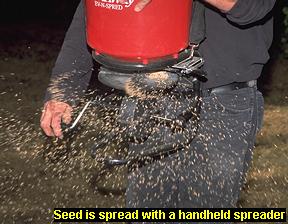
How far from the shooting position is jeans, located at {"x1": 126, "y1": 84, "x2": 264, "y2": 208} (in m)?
2.10

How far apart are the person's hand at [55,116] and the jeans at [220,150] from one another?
47cm

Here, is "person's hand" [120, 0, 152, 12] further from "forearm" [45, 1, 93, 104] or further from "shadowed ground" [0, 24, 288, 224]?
"shadowed ground" [0, 24, 288, 224]

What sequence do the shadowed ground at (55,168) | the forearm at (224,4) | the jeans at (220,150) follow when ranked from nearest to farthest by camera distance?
the forearm at (224,4) → the jeans at (220,150) → the shadowed ground at (55,168)

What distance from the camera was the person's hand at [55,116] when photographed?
212 centimetres

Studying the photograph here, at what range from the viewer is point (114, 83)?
5.33 feet

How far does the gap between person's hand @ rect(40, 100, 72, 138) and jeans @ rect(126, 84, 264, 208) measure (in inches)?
18.7

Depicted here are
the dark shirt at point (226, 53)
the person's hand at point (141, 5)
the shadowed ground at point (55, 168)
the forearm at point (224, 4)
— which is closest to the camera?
the person's hand at point (141, 5)

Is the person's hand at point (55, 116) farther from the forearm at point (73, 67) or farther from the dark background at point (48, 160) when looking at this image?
the dark background at point (48, 160)

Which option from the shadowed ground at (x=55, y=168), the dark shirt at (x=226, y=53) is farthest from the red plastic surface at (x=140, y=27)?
the shadowed ground at (x=55, y=168)

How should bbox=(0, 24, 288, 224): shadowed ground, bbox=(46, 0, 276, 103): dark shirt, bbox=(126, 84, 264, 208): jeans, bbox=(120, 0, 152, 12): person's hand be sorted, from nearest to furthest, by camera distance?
bbox=(120, 0, 152, 12): person's hand
bbox=(46, 0, 276, 103): dark shirt
bbox=(126, 84, 264, 208): jeans
bbox=(0, 24, 288, 224): shadowed ground

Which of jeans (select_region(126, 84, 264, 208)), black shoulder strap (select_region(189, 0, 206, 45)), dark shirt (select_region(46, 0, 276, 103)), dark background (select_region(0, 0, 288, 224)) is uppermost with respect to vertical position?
black shoulder strap (select_region(189, 0, 206, 45))

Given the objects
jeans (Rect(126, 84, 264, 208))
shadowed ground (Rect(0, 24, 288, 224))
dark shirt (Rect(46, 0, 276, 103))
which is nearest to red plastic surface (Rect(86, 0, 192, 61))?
dark shirt (Rect(46, 0, 276, 103))

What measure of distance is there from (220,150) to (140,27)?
782 mm

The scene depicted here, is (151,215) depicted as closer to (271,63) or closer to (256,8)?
(256,8)
